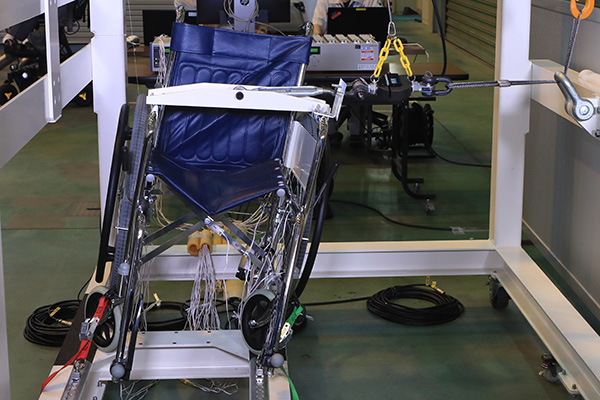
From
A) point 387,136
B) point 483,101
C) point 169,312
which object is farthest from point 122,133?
point 483,101

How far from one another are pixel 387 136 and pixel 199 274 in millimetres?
2958

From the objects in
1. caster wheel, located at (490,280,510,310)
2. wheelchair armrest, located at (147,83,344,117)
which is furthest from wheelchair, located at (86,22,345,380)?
caster wheel, located at (490,280,510,310)

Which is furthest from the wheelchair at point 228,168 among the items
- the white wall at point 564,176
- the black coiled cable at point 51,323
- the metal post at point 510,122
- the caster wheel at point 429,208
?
the caster wheel at point 429,208

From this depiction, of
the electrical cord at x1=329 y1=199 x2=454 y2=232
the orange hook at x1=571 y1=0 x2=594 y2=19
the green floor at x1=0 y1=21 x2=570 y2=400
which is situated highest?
the orange hook at x1=571 y1=0 x2=594 y2=19

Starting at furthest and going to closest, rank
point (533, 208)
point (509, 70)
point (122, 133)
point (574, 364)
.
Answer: point (533, 208) → point (509, 70) → point (574, 364) → point (122, 133)

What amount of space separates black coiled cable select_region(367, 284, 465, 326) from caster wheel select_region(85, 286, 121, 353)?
1163mm

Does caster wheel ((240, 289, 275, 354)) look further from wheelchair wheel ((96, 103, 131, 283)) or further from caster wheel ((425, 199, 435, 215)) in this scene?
caster wheel ((425, 199, 435, 215))

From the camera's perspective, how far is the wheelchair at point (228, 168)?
2.08 m

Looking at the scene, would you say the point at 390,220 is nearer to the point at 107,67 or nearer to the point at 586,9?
the point at 107,67

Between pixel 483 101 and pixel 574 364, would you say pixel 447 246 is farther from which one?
pixel 483 101

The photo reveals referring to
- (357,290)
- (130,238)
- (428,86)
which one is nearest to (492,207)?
(357,290)

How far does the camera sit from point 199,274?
2.75 metres

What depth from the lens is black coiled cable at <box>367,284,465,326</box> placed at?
301 cm

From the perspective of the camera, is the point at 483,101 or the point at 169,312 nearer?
the point at 169,312
